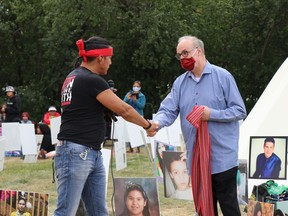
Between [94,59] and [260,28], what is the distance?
18.2 metres

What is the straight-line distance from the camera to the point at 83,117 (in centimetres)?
411

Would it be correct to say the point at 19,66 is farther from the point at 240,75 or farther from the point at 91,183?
the point at 91,183

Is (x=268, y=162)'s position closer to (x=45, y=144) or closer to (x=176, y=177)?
(x=176, y=177)

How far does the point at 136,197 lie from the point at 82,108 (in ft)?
5.09

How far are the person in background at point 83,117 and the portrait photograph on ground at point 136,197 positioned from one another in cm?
118

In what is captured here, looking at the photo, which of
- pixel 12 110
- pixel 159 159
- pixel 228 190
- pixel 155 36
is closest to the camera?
pixel 228 190

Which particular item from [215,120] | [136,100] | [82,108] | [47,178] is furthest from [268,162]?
[136,100]

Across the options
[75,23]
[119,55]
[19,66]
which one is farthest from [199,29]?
[19,66]

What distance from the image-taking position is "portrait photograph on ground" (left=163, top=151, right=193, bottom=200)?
6766mm

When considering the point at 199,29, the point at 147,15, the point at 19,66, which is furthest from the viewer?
the point at 19,66

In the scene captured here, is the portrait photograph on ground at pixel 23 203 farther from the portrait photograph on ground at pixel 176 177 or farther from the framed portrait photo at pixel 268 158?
the framed portrait photo at pixel 268 158

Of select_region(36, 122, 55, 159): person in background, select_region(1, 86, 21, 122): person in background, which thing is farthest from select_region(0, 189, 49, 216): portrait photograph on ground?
select_region(1, 86, 21, 122): person in background

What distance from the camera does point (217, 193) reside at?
424 cm

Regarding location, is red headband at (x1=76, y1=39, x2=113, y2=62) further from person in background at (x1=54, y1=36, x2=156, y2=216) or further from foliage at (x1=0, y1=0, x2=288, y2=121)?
foliage at (x1=0, y1=0, x2=288, y2=121)
